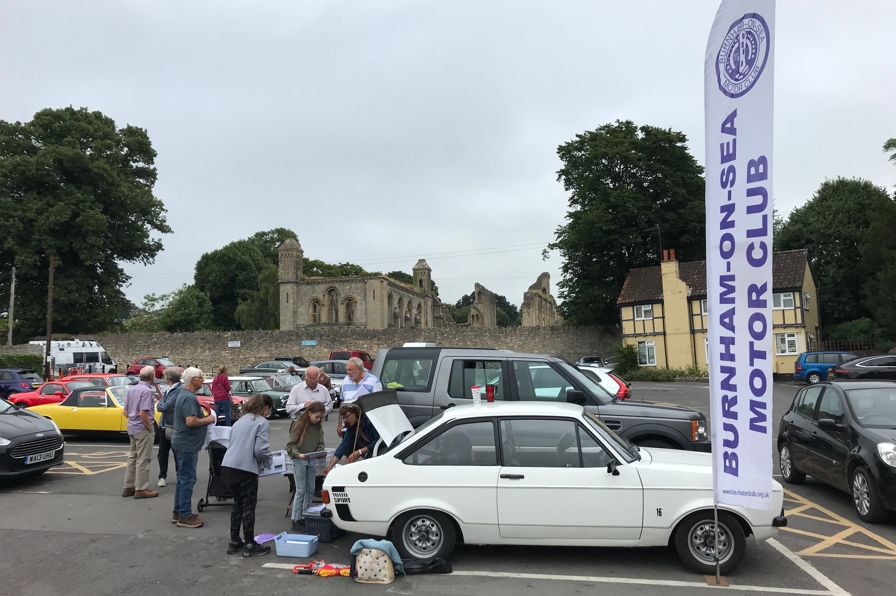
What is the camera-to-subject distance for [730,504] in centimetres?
518

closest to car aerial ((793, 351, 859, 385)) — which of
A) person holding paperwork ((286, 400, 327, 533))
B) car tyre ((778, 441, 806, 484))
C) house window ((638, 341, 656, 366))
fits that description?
house window ((638, 341, 656, 366))

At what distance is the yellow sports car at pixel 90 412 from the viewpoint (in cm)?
1455

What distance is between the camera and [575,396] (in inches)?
317

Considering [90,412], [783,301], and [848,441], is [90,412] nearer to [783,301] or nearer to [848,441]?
[848,441]

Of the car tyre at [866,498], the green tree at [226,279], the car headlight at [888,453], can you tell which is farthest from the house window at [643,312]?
the green tree at [226,279]

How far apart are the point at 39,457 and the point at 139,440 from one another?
2.29 meters

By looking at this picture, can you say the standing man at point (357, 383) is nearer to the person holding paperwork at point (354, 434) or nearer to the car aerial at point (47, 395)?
the person holding paperwork at point (354, 434)

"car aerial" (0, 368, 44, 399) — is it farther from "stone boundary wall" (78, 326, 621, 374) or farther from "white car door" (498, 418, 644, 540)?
"white car door" (498, 418, 644, 540)

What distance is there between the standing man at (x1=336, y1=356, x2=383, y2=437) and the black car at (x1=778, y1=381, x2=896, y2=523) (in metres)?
5.95

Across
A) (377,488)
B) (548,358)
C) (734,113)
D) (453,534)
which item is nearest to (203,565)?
(377,488)

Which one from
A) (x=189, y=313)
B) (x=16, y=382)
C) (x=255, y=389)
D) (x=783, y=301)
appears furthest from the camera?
(x=189, y=313)

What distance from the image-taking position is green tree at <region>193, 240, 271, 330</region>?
238 feet

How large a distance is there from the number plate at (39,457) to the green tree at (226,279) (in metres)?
63.5

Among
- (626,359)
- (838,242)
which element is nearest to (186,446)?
(626,359)
